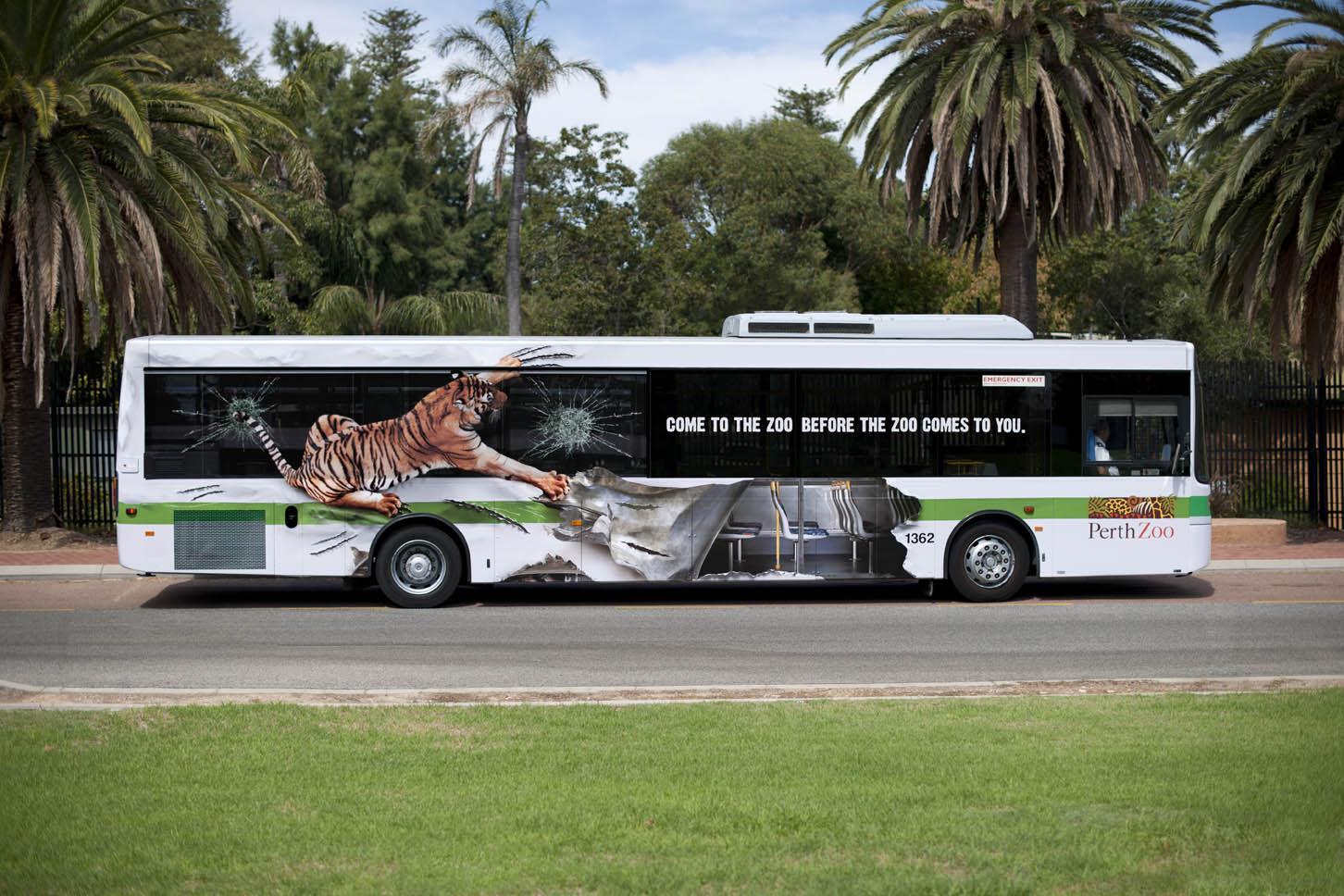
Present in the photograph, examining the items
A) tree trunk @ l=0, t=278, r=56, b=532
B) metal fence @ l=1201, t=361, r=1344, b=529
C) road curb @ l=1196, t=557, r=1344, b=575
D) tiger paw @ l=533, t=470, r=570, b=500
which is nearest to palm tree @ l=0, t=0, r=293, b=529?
tree trunk @ l=0, t=278, r=56, b=532

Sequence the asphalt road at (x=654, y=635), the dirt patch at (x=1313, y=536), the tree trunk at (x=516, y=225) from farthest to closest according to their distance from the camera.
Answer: the tree trunk at (x=516, y=225) < the dirt patch at (x=1313, y=536) < the asphalt road at (x=654, y=635)

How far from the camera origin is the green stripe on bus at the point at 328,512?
50.5ft

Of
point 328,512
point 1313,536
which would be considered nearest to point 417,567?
point 328,512

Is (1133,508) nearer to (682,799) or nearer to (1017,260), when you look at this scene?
(1017,260)

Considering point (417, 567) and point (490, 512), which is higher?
point (490, 512)

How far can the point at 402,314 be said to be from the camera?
42000 mm

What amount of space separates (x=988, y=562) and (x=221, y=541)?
861 cm

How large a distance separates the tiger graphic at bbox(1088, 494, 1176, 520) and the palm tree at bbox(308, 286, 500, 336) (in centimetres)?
2700

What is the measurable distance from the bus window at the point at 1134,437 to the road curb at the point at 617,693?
20.1 feet

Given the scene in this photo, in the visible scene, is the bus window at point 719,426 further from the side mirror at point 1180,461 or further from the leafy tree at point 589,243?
the leafy tree at point 589,243

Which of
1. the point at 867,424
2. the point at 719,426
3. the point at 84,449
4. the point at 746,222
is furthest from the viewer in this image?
the point at 746,222

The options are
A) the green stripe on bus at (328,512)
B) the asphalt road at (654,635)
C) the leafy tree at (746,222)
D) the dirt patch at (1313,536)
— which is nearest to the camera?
the asphalt road at (654,635)

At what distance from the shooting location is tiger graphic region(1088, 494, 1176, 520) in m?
16.3

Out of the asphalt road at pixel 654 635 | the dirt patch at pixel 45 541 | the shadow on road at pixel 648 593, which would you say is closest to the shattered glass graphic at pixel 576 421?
the asphalt road at pixel 654 635
